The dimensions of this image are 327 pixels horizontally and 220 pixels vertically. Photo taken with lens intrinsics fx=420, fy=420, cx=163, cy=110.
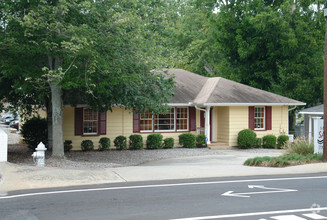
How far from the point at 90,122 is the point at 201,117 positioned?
24.1 ft

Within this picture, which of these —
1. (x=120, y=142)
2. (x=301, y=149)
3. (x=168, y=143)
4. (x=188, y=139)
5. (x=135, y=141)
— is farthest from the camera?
(x=188, y=139)

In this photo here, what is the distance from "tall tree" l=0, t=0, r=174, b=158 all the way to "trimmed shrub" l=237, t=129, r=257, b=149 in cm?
1019

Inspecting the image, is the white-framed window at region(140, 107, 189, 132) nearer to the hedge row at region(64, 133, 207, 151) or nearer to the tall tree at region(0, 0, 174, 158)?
the hedge row at region(64, 133, 207, 151)

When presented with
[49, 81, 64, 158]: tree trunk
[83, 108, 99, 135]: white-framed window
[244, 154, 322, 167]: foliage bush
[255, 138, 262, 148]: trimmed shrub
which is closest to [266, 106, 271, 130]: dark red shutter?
[255, 138, 262, 148]: trimmed shrub

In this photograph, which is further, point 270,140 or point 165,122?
point 165,122

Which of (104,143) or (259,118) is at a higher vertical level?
(259,118)

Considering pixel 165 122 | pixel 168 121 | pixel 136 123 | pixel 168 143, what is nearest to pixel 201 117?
pixel 168 121

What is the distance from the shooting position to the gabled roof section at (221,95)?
26.1m

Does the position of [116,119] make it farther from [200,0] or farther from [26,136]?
[200,0]

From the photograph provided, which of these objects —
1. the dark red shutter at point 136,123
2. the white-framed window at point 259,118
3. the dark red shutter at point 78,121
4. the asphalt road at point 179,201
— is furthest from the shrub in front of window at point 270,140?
the asphalt road at point 179,201

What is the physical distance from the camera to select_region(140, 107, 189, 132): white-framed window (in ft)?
86.9

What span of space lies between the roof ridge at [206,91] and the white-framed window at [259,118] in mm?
3243

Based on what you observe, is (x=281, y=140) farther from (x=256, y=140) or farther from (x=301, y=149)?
(x=301, y=149)

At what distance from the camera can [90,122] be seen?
25094 millimetres
